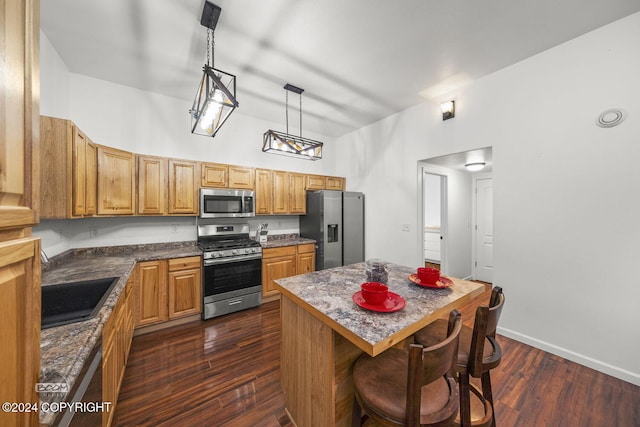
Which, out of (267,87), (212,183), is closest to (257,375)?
(212,183)

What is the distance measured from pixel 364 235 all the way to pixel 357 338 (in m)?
3.57

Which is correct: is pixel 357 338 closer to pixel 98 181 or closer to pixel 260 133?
pixel 98 181

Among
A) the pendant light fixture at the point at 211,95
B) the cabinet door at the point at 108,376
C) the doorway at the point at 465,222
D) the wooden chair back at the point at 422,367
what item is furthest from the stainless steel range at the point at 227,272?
the doorway at the point at 465,222

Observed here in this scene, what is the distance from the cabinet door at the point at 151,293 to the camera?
2.59 m

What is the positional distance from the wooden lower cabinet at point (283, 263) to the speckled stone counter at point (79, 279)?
39.3 inches

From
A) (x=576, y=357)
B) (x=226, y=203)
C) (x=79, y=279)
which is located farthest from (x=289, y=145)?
(x=576, y=357)

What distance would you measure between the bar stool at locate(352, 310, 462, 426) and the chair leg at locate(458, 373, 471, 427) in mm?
55

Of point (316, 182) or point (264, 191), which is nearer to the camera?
point (264, 191)

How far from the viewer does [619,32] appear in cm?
201

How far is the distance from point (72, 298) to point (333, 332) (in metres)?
1.96

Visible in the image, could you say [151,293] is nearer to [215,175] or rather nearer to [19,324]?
[215,175]

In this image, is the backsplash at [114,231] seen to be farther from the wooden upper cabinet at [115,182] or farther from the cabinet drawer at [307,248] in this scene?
the cabinet drawer at [307,248]

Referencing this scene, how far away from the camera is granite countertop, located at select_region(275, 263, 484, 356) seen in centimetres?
104

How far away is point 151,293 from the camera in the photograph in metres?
2.67
